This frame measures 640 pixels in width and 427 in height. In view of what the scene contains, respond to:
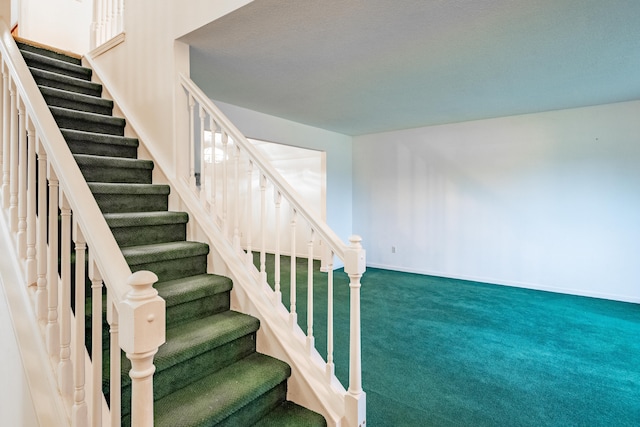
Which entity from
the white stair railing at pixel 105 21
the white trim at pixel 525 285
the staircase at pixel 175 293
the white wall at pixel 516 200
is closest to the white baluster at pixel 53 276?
the staircase at pixel 175 293

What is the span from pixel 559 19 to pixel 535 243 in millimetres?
3198

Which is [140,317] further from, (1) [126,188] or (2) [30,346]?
(1) [126,188]

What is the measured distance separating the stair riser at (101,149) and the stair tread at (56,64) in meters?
1.02

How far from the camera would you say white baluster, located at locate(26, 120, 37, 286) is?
139 cm

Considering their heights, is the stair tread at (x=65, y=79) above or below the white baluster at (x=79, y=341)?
above

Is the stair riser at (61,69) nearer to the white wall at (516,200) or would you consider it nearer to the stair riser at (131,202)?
the stair riser at (131,202)

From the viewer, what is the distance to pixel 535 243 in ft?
15.0

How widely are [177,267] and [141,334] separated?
1.43 m

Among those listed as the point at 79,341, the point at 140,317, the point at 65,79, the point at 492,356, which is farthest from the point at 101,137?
the point at 492,356

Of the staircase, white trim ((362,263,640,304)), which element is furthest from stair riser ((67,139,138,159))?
white trim ((362,263,640,304))

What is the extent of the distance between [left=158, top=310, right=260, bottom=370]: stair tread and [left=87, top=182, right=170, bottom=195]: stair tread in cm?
106

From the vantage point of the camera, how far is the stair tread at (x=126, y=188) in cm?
225

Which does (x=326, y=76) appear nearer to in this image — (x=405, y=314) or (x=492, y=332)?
(x=405, y=314)

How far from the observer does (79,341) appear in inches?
44.7
